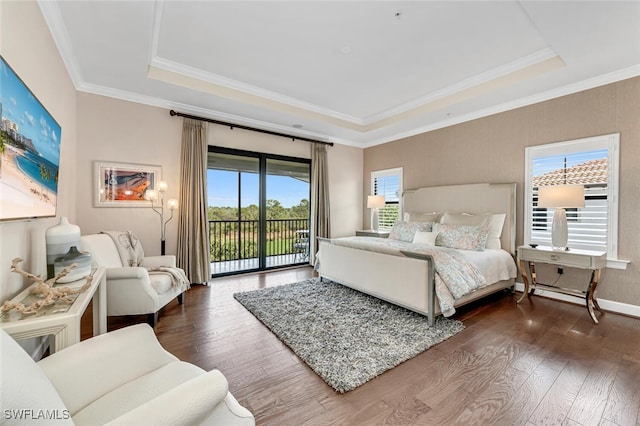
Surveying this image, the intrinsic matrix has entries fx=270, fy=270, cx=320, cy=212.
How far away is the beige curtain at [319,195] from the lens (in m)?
5.58

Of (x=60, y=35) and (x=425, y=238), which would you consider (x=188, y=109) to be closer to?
(x=60, y=35)

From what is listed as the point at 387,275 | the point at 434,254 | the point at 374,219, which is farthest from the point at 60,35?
the point at 374,219

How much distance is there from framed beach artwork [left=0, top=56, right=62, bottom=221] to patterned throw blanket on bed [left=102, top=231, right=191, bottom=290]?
1.09m

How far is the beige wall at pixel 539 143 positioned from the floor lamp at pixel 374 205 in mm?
606

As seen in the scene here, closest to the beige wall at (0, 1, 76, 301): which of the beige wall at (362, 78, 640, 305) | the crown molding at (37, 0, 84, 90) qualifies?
the crown molding at (37, 0, 84, 90)

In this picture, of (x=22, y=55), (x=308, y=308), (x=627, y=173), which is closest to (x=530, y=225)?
(x=627, y=173)

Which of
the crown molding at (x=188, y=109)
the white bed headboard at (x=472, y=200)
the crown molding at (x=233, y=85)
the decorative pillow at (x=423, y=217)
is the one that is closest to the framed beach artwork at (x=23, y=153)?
the crown molding at (x=233, y=85)

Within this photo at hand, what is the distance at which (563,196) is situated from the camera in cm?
310

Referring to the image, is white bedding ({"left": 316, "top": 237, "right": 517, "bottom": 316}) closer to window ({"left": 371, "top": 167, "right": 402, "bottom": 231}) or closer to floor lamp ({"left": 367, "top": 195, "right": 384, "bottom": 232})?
floor lamp ({"left": 367, "top": 195, "right": 384, "bottom": 232})

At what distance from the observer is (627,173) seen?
304 cm

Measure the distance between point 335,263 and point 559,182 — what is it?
10.4 feet

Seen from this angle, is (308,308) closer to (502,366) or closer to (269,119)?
(502,366)

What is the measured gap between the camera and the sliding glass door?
480cm

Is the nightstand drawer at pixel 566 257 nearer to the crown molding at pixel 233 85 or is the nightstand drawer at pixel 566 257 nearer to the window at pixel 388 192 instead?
the window at pixel 388 192
